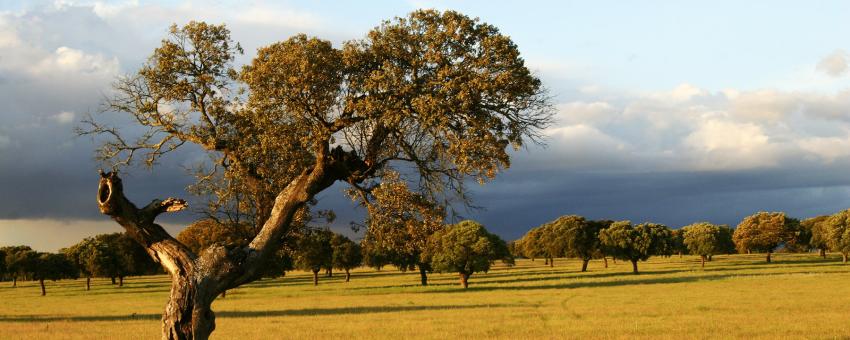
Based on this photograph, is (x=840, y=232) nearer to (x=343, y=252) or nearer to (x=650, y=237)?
(x=650, y=237)

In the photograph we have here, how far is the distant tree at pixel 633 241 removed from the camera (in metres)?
118

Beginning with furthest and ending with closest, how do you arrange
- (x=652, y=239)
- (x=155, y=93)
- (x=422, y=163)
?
(x=652, y=239), (x=155, y=93), (x=422, y=163)

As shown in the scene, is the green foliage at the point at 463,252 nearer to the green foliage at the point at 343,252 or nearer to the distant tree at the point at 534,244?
the green foliage at the point at 343,252

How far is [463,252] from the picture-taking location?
288ft

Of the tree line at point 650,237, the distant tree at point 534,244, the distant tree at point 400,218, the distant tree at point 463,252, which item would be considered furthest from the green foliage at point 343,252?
the distant tree at point 400,218

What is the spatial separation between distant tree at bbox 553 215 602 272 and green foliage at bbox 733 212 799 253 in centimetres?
5000

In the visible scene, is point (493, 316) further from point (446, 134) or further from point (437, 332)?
point (446, 134)

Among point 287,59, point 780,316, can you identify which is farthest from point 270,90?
point 780,316

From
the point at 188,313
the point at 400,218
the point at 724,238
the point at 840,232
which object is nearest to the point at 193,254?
the point at 188,313

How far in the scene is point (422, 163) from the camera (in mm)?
18844

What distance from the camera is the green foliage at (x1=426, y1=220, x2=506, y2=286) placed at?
87.3m

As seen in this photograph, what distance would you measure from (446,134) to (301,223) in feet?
22.3

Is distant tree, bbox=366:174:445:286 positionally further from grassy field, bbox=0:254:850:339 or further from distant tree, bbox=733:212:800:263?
distant tree, bbox=733:212:800:263

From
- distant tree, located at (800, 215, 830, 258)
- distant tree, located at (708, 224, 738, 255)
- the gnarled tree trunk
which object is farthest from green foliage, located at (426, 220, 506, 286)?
distant tree, located at (800, 215, 830, 258)
